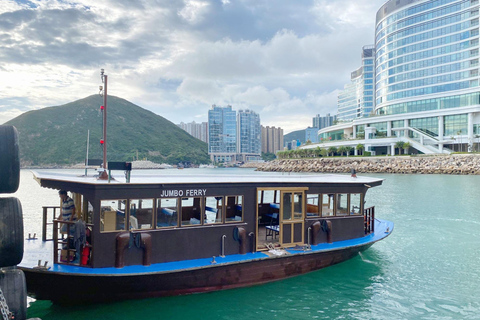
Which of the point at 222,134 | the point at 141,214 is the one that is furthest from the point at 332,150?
the point at 222,134

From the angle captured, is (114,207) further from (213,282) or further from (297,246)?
(297,246)

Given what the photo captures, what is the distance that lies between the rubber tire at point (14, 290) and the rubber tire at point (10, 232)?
192 millimetres

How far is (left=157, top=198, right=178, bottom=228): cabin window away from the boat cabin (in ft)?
0.08

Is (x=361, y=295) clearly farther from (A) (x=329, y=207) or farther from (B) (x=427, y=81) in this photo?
(B) (x=427, y=81)

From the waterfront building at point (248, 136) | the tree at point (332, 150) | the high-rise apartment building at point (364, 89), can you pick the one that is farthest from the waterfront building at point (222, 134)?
the tree at point (332, 150)

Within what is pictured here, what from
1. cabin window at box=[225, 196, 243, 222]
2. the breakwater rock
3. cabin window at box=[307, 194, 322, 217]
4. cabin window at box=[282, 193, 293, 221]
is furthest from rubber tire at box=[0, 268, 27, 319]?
the breakwater rock

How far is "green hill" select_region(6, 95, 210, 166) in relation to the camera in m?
102

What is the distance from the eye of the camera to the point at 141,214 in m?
8.36

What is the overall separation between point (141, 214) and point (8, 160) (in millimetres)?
3450

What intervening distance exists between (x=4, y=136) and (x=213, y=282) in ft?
18.6

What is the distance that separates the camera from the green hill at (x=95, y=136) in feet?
335

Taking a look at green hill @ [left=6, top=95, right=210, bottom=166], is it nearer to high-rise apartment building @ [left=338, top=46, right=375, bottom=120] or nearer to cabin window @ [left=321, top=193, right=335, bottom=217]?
high-rise apartment building @ [left=338, top=46, right=375, bottom=120]

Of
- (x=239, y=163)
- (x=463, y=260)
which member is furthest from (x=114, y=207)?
(x=239, y=163)

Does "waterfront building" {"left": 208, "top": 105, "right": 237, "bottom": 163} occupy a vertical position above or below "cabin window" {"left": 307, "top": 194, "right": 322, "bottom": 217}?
above
